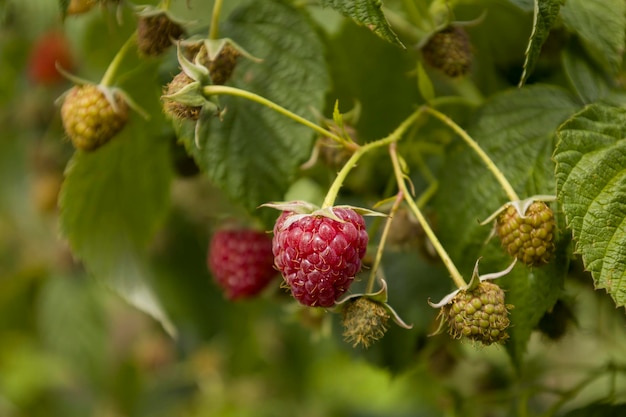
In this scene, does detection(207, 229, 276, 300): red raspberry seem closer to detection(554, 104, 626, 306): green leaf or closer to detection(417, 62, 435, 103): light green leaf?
detection(417, 62, 435, 103): light green leaf

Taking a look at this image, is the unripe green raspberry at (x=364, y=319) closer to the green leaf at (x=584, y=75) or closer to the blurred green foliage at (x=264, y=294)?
the blurred green foliage at (x=264, y=294)

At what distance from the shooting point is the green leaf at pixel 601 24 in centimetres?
83

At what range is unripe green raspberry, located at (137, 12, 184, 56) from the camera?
0.84 m

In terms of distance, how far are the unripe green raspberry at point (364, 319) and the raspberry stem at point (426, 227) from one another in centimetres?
7

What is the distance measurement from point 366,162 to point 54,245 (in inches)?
54.6

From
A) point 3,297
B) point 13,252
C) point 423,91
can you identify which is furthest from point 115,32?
point 13,252

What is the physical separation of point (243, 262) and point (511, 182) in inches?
15.1

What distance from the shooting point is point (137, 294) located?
3.54 ft

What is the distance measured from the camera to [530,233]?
0.72 m

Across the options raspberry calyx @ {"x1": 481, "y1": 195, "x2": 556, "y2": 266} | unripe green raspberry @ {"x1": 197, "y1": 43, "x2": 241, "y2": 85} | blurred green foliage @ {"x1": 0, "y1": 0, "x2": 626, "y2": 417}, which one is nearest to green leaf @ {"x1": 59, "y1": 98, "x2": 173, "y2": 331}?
blurred green foliage @ {"x1": 0, "y1": 0, "x2": 626, "y2": 417}

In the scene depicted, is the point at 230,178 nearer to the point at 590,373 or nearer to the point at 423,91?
the point at 423,91

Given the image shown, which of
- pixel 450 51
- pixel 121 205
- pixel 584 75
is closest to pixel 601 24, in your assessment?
pixel 584 75

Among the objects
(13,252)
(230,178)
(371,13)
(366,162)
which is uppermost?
(371,13)

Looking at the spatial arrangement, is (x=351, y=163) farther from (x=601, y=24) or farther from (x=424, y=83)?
(x=601, y=24)
